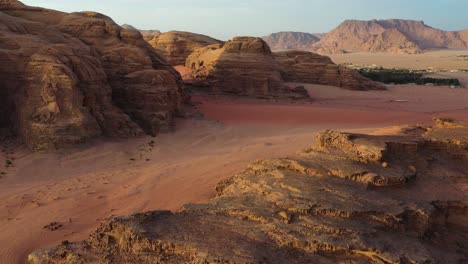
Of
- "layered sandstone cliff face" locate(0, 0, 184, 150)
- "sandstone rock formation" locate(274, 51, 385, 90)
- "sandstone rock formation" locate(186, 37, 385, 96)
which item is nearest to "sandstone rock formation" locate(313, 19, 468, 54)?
"sandstone rock formation" locate(274, 51, 385, 90)

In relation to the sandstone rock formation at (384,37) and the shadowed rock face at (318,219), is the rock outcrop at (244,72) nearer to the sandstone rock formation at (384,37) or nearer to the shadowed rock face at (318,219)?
the shadowed rock face at (318,219)

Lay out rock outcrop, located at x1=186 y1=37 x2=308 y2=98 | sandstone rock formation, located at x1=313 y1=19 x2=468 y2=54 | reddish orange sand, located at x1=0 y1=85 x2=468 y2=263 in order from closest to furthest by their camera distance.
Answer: reddish orange sand, located at x1=0 y1=85 x2=468 y2=263, rock outcrop, located at x1=186 y1=37 x2=308 y2=98, sandstone rock formation, located at x1=313 y1=19 x2=468 y2=54

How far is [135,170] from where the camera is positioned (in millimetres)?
9992

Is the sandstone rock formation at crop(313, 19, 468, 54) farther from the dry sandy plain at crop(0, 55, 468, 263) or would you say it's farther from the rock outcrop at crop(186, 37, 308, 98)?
the dry sandy plain at crop(0, 55, 468, 263)

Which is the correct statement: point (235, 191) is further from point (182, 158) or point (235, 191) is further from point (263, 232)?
point (182, 158)

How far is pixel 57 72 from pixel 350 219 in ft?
30.3

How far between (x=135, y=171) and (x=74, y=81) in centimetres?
347

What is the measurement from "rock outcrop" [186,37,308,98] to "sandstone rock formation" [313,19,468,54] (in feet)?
385

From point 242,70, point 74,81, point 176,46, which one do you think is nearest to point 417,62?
point 176,46

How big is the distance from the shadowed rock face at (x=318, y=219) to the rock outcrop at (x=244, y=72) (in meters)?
16.0

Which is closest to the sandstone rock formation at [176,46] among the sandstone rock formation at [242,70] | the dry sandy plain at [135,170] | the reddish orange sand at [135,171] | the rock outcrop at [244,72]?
the sandstone rock formation at [242,70]

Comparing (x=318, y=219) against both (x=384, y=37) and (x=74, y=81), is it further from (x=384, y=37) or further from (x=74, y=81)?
(x=384, y=37)

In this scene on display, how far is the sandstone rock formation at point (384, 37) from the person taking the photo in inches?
5611

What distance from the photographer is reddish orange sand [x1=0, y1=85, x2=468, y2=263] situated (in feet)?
23.2
